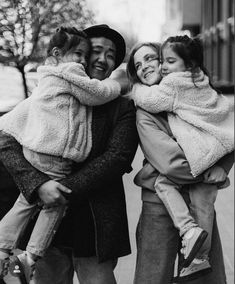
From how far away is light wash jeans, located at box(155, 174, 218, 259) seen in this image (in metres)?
3.01

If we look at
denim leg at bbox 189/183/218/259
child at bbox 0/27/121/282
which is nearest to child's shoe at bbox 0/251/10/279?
child at bbox 0/27/121/282

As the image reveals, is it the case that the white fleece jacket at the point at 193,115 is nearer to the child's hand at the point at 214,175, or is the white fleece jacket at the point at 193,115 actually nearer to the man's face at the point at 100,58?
the child's hand at the point at 214,175

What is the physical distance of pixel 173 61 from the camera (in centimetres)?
313

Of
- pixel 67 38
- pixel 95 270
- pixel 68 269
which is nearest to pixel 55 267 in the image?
pixel 68 269

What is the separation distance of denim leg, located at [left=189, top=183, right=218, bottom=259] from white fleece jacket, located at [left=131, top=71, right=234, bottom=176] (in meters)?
0.14

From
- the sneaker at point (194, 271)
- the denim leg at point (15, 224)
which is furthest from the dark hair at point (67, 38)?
the sneaker at point (194, 271)

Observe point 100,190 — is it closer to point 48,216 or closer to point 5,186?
point 48,216

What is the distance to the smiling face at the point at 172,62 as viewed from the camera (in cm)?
312

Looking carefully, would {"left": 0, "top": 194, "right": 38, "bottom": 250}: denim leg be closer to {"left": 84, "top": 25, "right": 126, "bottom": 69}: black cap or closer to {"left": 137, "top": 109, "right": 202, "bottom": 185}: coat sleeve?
{"left": 137, "top": 109, "right": 202, "bottom": 185}: coat sleeve

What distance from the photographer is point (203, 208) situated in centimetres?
311

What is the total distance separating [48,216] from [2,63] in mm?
2445

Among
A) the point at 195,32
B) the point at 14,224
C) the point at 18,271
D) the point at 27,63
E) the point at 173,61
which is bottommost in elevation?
the point at 195,32

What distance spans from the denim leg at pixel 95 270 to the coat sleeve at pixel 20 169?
0.43 meters

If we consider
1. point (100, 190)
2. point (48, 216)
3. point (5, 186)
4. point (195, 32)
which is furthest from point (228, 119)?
point (195, 32)
